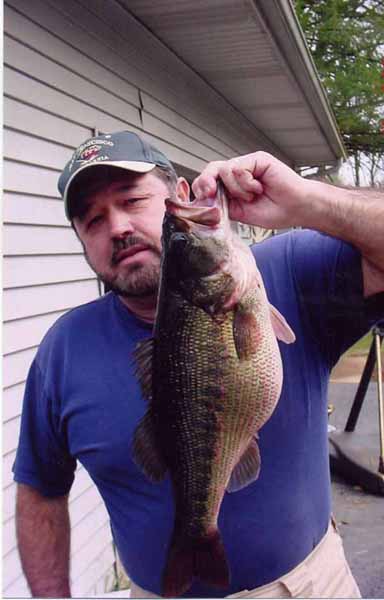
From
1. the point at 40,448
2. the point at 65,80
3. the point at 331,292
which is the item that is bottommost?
the point at 40,448

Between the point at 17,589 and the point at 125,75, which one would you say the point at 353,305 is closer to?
the point at 17,589

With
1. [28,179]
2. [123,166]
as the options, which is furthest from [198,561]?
[28,179]

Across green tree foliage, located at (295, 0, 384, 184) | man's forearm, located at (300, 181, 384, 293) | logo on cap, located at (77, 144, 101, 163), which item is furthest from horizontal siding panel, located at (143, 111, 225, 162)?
man's forearm, located at (300, 181, 384, 293)

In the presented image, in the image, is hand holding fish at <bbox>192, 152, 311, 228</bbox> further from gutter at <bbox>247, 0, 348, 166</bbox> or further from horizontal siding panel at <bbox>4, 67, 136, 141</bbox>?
horizontal siding panel at <bbox>4, 67, 136, 141</bbox>

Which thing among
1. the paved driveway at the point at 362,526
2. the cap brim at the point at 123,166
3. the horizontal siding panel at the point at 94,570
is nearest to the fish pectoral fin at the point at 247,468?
the cap brim at the point at 123,166

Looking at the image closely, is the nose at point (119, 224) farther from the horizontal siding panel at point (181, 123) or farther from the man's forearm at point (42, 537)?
the horizontal siding panel at point (181, 123)

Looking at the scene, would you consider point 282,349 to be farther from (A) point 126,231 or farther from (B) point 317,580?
(B) point 317,580

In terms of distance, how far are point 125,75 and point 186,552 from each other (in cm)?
170

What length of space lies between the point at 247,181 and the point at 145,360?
282 millimetres

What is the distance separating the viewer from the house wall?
1.58m

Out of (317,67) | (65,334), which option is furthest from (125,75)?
(65,334)

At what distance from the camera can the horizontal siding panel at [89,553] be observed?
1942mm

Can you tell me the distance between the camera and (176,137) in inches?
84.2

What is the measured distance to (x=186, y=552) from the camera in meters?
0.80
